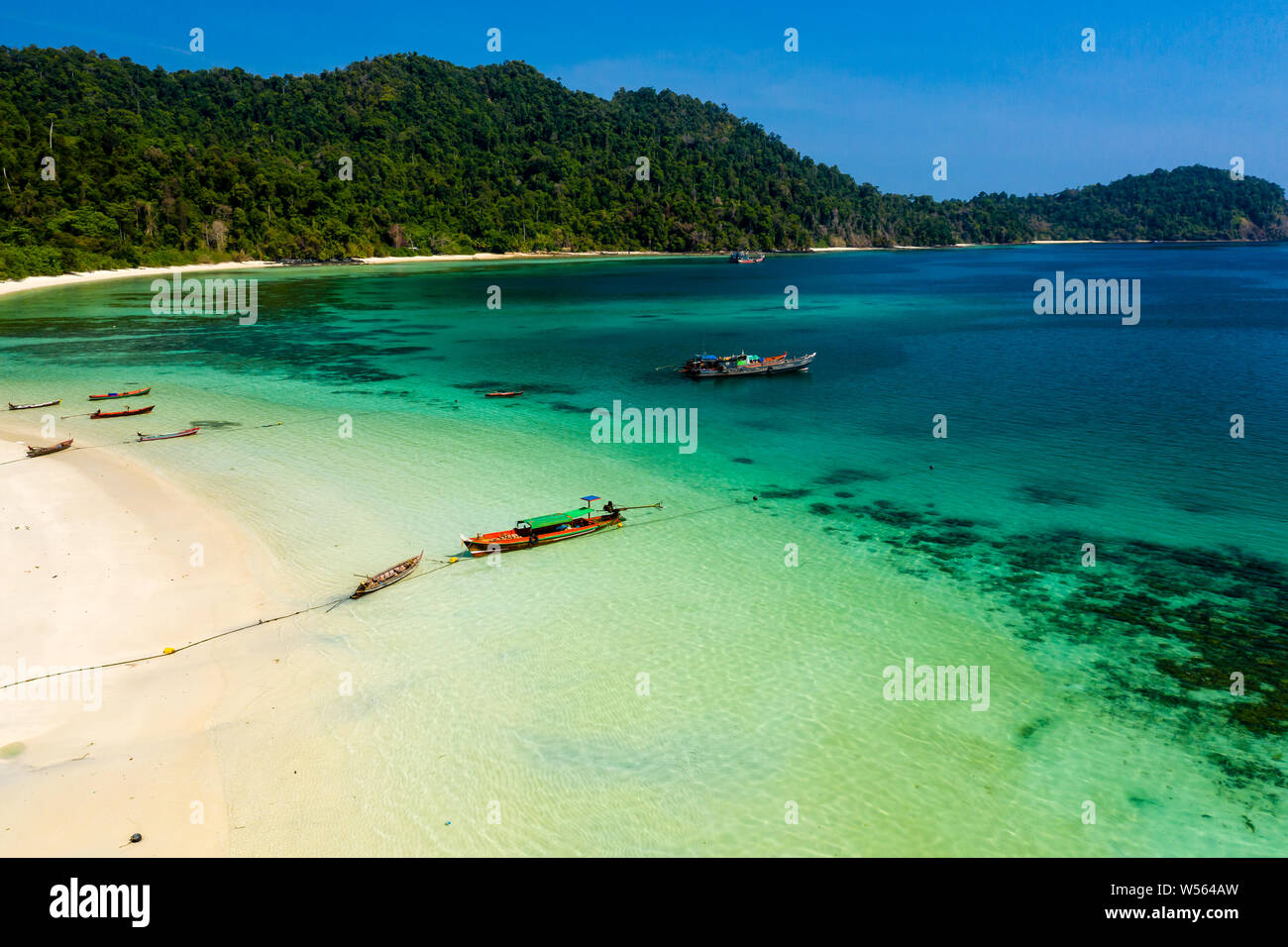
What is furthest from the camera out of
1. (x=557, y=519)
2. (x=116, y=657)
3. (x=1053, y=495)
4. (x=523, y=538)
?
(x=1053, y=495)

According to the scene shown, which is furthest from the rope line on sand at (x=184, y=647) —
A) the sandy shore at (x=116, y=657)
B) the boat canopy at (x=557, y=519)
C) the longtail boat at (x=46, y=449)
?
the longtail boat at (x=46, y=449)

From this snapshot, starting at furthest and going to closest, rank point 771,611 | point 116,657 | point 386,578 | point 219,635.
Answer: point 386,578 < point 771,611 < point 219,635 < point 116,657

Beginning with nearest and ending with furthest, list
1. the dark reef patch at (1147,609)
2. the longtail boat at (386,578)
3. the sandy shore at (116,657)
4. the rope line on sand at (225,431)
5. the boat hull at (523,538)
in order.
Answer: the sandy shore at (116,657), the dark reef patch at (1147,609), the longtail boat at (386,578), the boat hull at (523,538), the rope line on sand at (225,431)

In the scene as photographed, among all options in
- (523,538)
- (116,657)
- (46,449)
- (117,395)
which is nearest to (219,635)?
(116,657)

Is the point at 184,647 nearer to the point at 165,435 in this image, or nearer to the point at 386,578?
the point at 386,578

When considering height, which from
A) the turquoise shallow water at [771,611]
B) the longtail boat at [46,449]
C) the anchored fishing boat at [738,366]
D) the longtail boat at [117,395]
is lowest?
the turquoise shallow water at [771,611]

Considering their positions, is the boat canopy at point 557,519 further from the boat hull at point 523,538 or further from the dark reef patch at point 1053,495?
the dark reef patch at point 1053,495

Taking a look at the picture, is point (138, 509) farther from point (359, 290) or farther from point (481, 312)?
point (359, 290)
